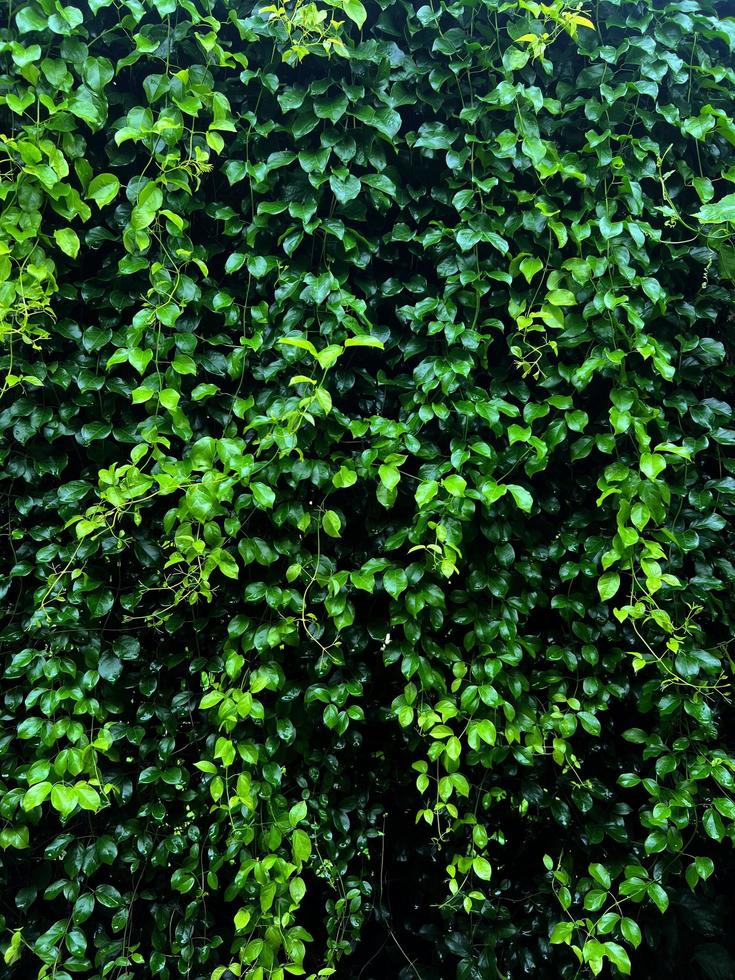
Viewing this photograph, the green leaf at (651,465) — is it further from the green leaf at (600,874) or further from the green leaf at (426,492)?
the green leaf at (600,874)

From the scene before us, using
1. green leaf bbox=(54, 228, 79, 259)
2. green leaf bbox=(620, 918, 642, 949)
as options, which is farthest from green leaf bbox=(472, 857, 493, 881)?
green leaf bbox=(54, 228, 79, 259)

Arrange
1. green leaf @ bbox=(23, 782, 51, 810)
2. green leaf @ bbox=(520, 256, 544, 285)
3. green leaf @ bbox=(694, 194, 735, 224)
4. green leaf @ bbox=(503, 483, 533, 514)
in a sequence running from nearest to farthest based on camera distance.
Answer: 1. green leaf @ bbox=(694, 194, 735, 224)
2. green leaf @ bbox=(23, 782, 51, 810)
3. green leaf @ bbox=(503, 483, 533, 514)
4. green leaf @ bbox=(520, 256, 544, 285)

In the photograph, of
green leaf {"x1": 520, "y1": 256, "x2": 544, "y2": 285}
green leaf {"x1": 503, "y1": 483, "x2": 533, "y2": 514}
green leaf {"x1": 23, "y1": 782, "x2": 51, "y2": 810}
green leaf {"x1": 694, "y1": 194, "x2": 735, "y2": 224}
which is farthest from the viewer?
green leaf {"x1": 520, "y1": 256, "x2": 544, "y2": 285}

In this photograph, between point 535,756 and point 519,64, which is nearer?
point 519,64

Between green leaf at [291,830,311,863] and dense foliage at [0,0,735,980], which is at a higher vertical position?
dense foliage at [0,0,735,980]

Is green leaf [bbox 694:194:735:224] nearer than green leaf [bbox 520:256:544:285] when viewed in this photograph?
Yes

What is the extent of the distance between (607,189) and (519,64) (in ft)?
1.33

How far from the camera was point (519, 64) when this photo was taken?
1787mm

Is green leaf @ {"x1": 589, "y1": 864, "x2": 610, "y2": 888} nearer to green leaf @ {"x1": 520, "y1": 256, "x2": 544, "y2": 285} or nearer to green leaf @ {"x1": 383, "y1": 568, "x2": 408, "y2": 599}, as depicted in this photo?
green leaf @ {"x1": 383, "y1": 568, "x2": 408, "y2": 599}

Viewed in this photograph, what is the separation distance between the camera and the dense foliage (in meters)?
1.81

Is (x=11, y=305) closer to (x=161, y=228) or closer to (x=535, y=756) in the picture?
(x=161, y=228)

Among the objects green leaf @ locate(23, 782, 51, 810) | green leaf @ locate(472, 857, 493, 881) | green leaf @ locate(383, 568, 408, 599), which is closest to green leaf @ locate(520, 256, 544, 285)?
green leaf @ locate(383, 568, 408, 599)

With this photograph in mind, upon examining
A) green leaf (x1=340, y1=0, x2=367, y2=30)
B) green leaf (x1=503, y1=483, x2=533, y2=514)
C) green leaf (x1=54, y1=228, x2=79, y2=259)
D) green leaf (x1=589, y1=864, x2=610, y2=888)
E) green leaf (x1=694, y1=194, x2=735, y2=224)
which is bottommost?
green leaf (x1=589, y1=864, x2=610, y2=888)

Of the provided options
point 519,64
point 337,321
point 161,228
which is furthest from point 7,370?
point 519,64
